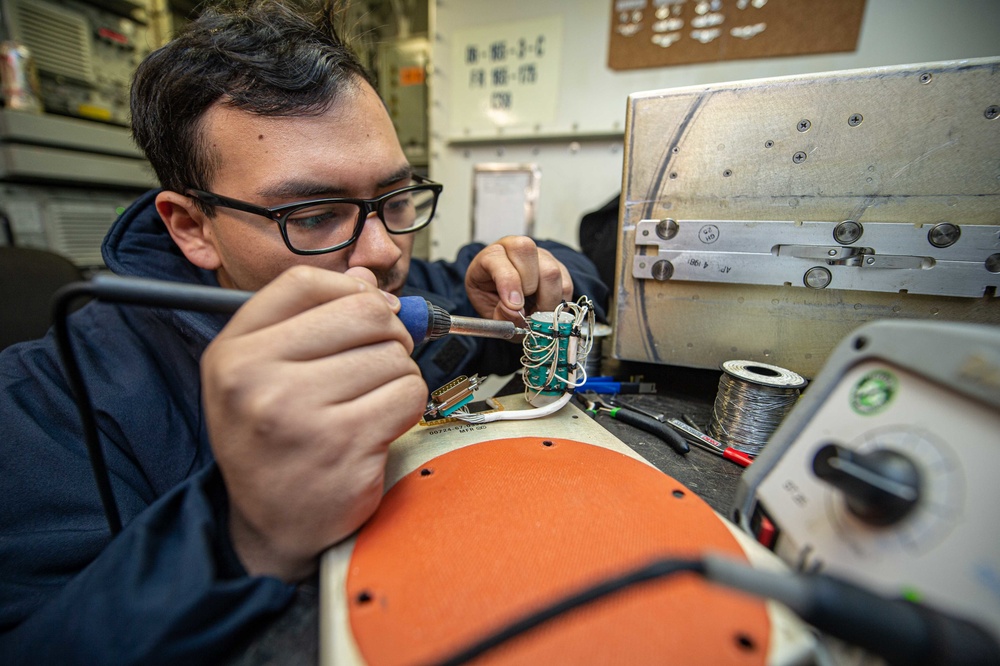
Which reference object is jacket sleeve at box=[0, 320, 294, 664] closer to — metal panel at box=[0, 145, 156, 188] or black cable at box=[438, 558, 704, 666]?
black cable at box=[438, 558, 704, 666]

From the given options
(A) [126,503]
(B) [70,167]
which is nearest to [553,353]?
(A) [126,503]

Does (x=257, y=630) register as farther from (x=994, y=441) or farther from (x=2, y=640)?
(x=994, y=441)

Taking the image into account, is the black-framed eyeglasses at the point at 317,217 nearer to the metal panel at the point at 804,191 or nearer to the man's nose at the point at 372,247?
the man's nose at the point at 372,247

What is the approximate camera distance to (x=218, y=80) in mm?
644

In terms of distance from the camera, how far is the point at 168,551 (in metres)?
0.35

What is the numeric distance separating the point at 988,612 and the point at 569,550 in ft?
0.83

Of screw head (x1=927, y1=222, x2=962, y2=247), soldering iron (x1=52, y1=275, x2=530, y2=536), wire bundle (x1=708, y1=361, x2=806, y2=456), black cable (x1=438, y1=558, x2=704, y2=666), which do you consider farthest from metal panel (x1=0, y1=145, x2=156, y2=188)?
screw head (x1=927, y1=222, x2=962, y2=247)

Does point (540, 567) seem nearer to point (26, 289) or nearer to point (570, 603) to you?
point (570, 603)

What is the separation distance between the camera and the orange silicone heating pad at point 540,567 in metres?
0.27

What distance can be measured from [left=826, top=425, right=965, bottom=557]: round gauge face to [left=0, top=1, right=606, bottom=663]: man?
389 mm

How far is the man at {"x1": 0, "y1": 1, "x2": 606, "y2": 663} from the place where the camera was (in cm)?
33

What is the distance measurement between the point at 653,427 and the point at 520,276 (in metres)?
0.37

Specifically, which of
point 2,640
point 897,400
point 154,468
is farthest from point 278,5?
point 897,400

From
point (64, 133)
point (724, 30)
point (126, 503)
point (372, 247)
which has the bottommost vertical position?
point (126, 503)
